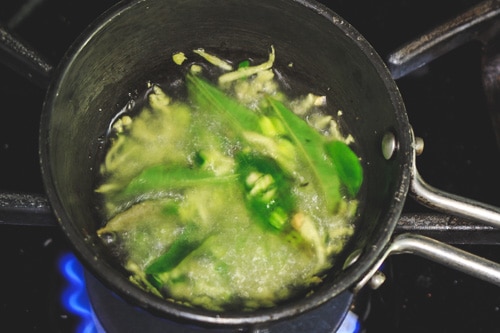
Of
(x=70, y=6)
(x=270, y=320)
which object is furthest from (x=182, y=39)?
(x=270, y=320)

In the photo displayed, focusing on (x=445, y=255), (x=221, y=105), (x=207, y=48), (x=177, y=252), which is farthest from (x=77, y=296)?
(x=445, y=255)

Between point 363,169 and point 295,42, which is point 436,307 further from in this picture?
point 295,42

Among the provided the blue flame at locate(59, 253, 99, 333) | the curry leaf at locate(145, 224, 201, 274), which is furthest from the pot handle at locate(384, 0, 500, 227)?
the blue flame at locate(59, 253, 99, 333)

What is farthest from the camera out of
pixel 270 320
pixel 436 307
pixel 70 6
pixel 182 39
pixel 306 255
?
pixel 70 6

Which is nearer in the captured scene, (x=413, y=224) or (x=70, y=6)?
(x=413, y=224)

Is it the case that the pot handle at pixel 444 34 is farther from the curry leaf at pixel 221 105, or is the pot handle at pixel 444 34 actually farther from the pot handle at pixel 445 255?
the pot handle at pixel 445 255

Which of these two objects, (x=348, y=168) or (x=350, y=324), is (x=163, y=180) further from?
(x=350, y=324)

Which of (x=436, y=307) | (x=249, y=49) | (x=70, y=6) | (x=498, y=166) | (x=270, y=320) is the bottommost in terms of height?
(x=436, y=307)
